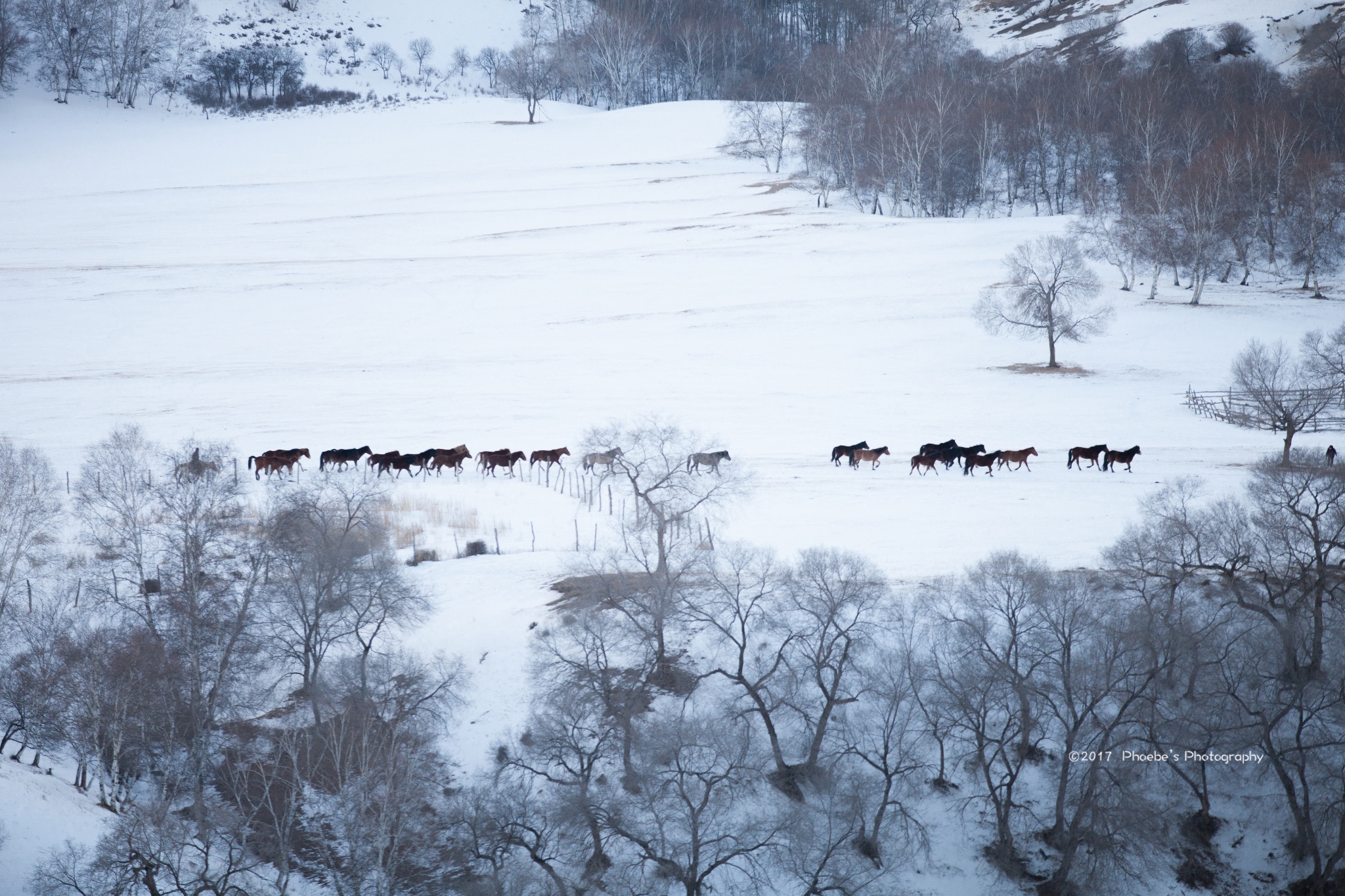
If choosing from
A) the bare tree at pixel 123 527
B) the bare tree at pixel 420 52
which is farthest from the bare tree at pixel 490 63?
the bare tree at pixel 123 527

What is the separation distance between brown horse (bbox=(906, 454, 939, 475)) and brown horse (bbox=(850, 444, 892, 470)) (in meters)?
1.21

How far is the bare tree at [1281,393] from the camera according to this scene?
104 ft

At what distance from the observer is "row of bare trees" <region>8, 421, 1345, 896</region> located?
20.0 metres

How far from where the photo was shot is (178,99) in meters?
110

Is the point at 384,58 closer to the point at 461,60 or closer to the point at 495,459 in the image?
the point at 461,60

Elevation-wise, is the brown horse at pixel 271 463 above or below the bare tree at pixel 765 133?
below

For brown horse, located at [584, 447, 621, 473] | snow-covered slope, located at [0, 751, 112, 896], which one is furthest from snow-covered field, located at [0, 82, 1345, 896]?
brown horse, located at [584, 447, 621, 473]

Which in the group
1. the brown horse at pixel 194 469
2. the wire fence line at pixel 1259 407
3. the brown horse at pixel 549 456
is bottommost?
the brown horse at pixel 549 456

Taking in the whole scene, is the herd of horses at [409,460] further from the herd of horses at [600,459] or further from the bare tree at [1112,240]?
the bare tree at [1112,240]

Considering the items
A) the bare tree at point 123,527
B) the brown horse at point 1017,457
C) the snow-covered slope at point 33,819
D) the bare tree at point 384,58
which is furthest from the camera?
the bare tree at point 384,58

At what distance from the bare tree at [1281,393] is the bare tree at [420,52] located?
114 meters

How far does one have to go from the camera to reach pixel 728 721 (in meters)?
22.3

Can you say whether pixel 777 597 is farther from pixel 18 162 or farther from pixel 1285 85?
pixel 18 162

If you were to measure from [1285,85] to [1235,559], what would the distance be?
79.6 metres
